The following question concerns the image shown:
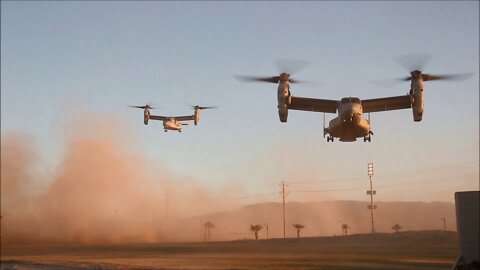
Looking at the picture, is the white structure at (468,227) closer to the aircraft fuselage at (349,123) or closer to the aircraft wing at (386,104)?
the aircraft fuselage at (349,123)

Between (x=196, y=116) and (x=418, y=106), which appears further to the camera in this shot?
(x=196, y=116)

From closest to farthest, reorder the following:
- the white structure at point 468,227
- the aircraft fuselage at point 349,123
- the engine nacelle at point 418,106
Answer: the white structure at point 468,227 → the engine nacelle at point 418,106 → the aircraft fuselage at point 349,123

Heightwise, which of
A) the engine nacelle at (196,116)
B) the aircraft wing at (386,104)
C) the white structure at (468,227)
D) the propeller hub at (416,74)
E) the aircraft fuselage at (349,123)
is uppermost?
the engine nacelle at (196,116)

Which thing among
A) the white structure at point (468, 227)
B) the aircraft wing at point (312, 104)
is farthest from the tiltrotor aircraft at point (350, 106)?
the white structure at point (468, 227)

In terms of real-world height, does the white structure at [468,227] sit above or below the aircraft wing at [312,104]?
below

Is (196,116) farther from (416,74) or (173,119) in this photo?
(416,74)

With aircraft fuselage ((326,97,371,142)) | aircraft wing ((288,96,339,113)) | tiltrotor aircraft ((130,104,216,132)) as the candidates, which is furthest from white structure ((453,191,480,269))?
tiltrotor aircraft ((130,104,216,132))

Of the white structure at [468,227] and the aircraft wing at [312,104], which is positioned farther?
the aircraft wing at [312,104]

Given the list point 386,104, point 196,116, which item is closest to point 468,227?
point 386,104
